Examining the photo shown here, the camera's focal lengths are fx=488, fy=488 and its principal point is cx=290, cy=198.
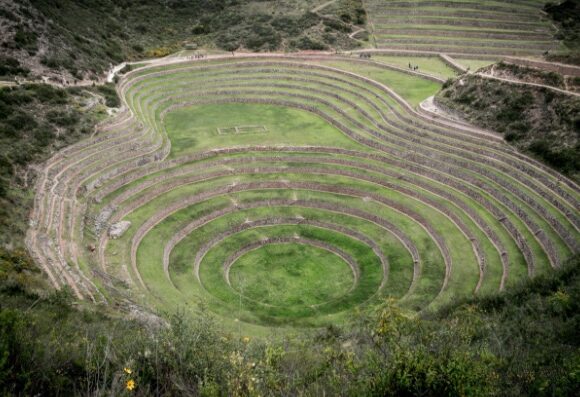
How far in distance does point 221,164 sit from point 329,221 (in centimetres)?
1175

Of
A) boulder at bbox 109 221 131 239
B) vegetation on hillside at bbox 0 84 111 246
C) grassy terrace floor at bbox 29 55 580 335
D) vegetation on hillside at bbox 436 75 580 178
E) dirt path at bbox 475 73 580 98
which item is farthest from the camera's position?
dirt path at bbox 475 73 580 98

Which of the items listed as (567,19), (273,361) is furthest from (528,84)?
(567,19)

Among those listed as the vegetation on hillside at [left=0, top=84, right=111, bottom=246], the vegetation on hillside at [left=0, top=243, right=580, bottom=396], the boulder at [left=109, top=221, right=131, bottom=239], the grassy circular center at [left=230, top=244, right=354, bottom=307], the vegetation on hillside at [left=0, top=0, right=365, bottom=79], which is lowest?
the vegetation on hillside at [left=0, top=243, right=580, bottom=396]

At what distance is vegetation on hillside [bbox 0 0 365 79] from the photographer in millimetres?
49594

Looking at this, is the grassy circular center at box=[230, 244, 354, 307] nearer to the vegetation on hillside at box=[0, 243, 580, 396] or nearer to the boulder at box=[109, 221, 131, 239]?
the boulder at box=[109, 221, 131, 239]

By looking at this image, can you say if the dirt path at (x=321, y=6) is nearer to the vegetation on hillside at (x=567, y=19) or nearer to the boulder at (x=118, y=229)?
the vegetation on hillside at (x=567, y=19)

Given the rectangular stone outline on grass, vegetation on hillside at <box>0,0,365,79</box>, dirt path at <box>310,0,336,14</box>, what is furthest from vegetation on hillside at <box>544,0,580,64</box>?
the rectangular stone outline on grass

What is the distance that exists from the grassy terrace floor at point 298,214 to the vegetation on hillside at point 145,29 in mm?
9938

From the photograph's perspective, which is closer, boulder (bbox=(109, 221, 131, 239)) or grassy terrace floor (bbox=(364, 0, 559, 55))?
boulder (bbox=(109, 221, 131, 239))

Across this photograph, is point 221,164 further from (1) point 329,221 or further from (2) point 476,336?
(2) point 476,336

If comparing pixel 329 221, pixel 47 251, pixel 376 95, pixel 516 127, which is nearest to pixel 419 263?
pixel 329 221

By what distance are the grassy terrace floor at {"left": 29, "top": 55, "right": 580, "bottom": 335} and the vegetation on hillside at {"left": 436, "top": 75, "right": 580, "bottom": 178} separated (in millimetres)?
1625

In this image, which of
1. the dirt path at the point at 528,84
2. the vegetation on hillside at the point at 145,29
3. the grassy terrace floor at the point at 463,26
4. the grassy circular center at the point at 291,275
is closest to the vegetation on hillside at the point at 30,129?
the vegetation on hillside at the point at 145,29

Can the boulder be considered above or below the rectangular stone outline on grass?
below
